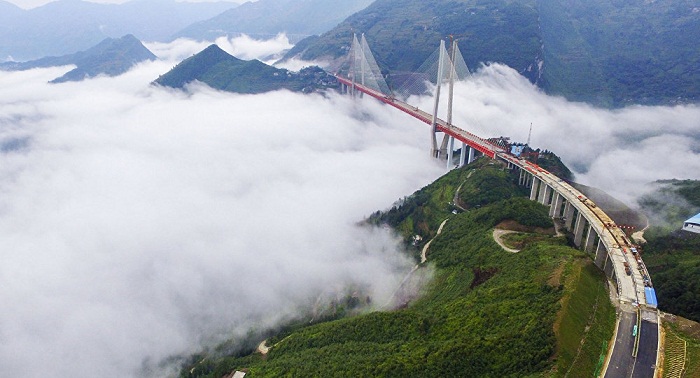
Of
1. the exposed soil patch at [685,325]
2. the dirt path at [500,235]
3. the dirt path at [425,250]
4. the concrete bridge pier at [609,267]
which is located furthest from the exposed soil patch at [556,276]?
the dirt path at [425,250]

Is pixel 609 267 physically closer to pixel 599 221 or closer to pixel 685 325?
pixel 599 221

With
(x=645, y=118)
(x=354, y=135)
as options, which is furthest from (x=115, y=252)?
(x=645, y=118)

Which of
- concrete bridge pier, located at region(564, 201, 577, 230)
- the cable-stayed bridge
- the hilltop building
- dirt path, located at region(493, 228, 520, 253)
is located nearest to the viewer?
the cable-stayed bridge

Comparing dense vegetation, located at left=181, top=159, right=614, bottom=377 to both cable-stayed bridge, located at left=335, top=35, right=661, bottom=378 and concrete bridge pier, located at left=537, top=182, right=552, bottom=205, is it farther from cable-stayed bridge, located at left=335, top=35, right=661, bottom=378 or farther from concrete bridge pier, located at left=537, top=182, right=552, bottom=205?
concrete bridge pier, located at left=537, top=182, right=552, bottom=205

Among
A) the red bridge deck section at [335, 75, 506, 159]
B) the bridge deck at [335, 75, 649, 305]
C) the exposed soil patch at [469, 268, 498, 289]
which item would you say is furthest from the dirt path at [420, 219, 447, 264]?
the red bridge deck section at [335, 75, 506, 159]

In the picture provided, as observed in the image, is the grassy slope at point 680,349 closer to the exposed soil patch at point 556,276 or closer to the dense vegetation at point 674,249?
the dense vegetation at point 674,249

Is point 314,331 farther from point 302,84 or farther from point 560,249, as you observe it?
point 302,84
